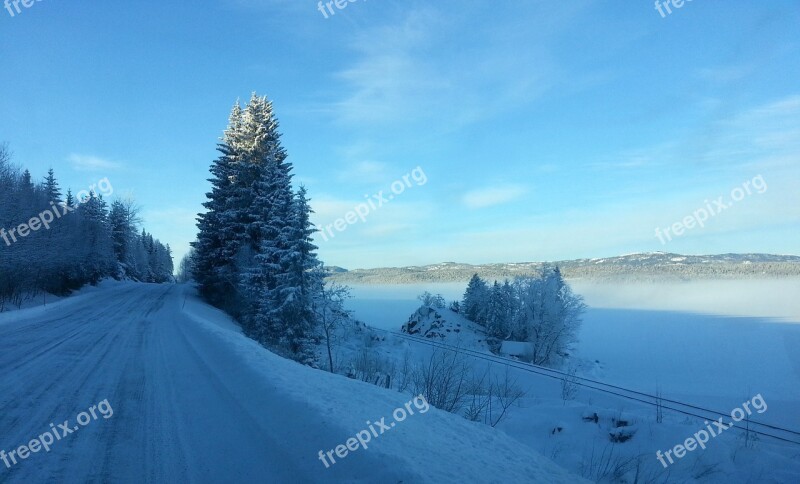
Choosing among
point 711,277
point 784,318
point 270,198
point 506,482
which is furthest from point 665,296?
point 506,482

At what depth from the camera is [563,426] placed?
1257cm

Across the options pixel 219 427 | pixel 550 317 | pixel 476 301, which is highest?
pixel 219 427

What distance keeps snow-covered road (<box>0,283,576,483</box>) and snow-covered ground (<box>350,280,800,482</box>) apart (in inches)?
176

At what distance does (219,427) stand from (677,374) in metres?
40.2

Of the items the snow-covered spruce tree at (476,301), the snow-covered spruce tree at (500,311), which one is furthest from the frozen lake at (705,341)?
the snow-covered spruce tree at (476,301)

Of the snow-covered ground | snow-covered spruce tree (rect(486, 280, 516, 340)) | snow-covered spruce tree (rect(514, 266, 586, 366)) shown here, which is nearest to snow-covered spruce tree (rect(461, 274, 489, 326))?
snow-covered spruce tree (rect(486, 280, 516, 340))

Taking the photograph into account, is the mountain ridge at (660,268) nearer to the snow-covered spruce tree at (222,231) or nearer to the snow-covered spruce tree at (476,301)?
the snow-covered spruce tree at (476,301)

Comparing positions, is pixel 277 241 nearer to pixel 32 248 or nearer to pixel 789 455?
pixel 32 248

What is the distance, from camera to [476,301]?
70625 mm

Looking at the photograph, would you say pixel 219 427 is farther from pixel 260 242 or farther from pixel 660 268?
pixel 660 268

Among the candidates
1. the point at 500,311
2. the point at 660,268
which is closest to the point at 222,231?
the point at 500,311

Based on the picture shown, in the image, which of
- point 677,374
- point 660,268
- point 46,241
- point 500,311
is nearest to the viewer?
point 46,241

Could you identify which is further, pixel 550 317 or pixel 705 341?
pixel 550 317

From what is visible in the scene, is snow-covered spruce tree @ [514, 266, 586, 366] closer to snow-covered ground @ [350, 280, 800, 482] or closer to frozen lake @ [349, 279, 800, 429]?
snow-covered ground @ [350, 280, 800, 482]
